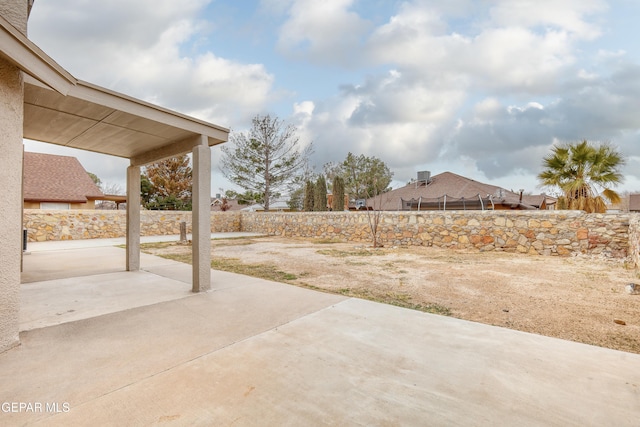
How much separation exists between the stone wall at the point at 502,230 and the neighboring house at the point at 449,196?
3.34 meters

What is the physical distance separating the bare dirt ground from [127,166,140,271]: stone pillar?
159 centimetres

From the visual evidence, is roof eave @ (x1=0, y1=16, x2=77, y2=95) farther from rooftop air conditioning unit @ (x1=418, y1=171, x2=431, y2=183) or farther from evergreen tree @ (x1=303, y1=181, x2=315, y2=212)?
rooftop air conditioning unit @ (x1=418, y1=171, x2=431, y2=183)

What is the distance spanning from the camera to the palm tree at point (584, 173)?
9.95 meters

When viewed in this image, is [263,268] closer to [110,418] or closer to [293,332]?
[293,332]

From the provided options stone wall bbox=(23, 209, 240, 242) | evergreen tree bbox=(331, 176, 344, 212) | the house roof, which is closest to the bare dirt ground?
stone wall bbox=(23, 209, 240, 242)

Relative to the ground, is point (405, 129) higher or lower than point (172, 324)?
higher

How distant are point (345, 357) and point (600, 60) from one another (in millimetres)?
11171

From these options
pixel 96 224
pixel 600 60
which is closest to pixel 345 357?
pixel 600 60

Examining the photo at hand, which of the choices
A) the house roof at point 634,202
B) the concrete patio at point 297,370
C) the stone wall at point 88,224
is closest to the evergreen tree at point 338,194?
the stone wall at point 88,224

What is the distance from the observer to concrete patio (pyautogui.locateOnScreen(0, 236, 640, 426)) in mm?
1610

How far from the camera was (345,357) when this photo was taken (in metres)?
2.28

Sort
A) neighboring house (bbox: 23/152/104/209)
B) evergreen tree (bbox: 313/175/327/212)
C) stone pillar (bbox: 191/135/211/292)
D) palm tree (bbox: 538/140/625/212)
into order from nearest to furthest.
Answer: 1. stone pillar (bbox: 191/135/211/292)
2. palm tree (bbox: 538/140/625/212)
3. neighboring house (bbox: 23/152/104/209)
4. evergreen tree (bbox: 313/175/327/212)

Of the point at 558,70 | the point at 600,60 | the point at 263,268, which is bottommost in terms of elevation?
the point at 263,268

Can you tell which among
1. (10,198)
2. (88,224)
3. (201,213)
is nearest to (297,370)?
(10,198)
